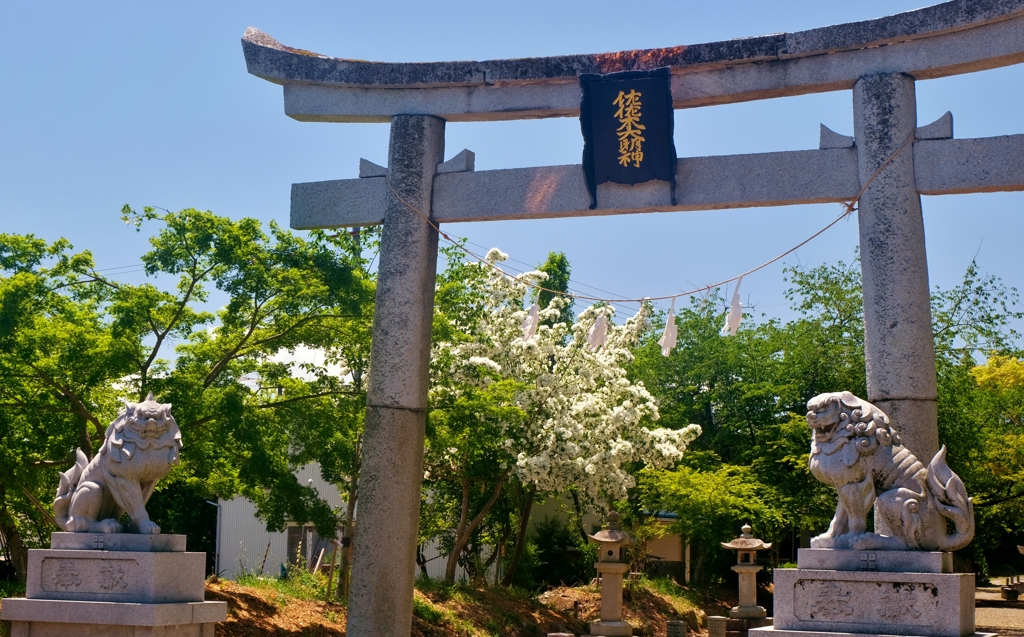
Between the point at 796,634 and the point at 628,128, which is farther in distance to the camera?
the point at 628,128

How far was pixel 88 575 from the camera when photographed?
7934mm

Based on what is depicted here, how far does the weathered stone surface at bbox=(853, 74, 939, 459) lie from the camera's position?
8.86 m

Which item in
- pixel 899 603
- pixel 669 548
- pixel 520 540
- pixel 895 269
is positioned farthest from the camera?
pixel 669 548

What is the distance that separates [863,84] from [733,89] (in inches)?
44.7

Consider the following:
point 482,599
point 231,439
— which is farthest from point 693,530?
point 231,439

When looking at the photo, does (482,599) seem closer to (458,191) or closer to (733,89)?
(458,191)

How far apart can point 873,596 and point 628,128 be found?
4972 millimetres

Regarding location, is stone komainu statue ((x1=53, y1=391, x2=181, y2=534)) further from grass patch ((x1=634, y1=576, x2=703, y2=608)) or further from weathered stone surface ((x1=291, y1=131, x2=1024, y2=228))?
grass patch ((x1=634, y1=576, x2=703, y2=608))

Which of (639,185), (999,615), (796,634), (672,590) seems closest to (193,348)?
(639,185)

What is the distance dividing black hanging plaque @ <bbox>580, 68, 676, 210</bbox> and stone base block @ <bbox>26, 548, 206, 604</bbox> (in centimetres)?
480

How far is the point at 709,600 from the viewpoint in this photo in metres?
24.2

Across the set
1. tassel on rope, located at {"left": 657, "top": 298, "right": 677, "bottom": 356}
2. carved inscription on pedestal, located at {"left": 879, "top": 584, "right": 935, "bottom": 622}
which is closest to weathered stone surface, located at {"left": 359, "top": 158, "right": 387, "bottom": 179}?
tassel on rope, located at {"left": 657, "top": 298, "right": 677, "bottom": 356}

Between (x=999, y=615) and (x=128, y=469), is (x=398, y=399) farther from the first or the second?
(x=999, y=615)

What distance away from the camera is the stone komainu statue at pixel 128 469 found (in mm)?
7992
